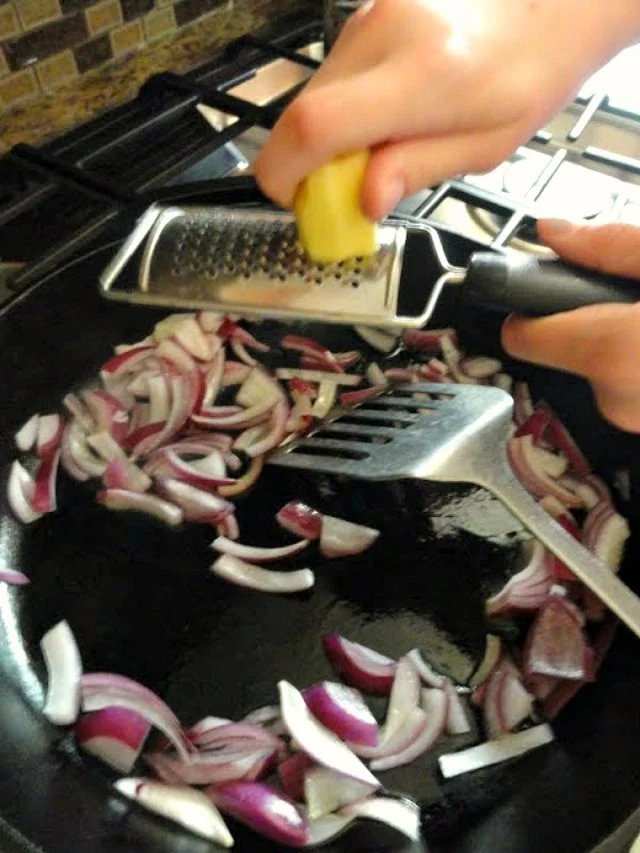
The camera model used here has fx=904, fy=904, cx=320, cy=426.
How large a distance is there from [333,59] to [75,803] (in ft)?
1.57

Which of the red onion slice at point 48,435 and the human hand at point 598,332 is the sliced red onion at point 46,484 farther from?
the human hand at point 598,332

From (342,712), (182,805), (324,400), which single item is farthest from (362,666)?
(324,400)

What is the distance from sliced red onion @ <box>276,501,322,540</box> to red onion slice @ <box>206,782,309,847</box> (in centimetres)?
21

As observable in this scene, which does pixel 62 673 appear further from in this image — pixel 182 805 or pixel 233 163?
pixel 233 163

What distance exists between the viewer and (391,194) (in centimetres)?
53

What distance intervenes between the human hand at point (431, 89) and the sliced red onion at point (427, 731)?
1.08 feet

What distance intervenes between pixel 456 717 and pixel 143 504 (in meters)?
0.30

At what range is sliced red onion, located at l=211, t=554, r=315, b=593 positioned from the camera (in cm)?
69

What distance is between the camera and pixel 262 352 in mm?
Result: 856

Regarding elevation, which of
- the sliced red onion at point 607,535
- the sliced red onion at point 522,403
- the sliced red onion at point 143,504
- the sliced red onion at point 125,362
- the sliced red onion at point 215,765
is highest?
the sliced red onion at point 125,362

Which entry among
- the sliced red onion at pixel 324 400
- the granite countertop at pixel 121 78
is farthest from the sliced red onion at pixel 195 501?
the granite countertop at pixel 121 78

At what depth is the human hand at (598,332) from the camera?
1.76 ft

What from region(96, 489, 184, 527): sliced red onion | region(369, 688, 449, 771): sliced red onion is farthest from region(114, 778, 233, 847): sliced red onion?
region(96, 489, 184, 527): sliced red onion

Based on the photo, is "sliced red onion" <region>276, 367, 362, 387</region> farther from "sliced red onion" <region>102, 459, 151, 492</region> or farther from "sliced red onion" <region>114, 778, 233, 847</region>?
"sliced red onion" <region>114, 778, 233, 847</region>
